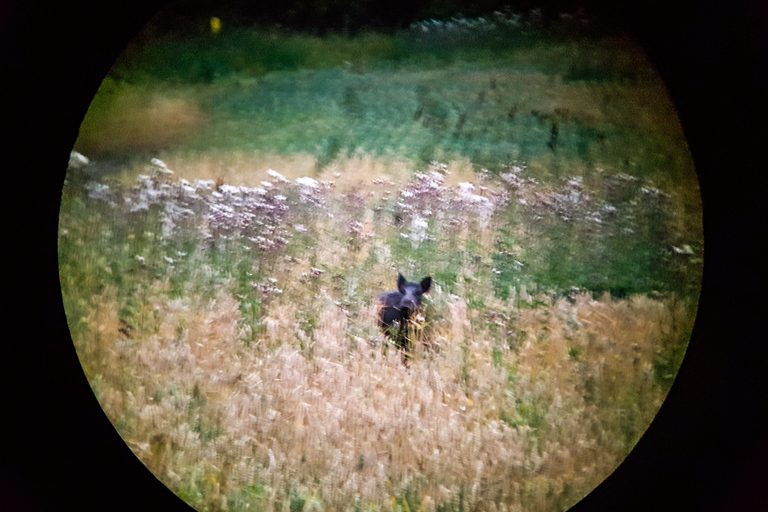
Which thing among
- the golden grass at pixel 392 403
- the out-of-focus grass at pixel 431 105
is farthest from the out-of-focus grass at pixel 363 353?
the out-of-focus grass at pixel 431 105

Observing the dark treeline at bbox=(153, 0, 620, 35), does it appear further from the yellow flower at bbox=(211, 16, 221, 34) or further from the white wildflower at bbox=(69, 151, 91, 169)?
the white wildflower at bbox=(69, 151, 91, 169)

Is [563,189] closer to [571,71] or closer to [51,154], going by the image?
[571,71]

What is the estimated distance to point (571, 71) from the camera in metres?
1.62

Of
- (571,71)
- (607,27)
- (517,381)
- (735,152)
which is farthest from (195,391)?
(735,152)

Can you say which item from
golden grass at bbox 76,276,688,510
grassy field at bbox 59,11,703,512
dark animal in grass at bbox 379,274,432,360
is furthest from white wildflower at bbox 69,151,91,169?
dark animal in grass at bbox 379,274,432,360

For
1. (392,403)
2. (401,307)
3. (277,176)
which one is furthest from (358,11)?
(392,403)

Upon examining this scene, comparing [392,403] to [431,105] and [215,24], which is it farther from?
[215,24]

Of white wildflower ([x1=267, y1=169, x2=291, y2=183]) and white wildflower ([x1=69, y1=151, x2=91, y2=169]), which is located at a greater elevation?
white wildflower ([x1=267, y1=169, x2=291, y2=183])

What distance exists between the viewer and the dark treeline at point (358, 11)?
1.63m

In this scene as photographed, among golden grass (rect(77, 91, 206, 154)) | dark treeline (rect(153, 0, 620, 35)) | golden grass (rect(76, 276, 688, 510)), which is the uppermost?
dark treeline (rect(153, 0, 620, 35))

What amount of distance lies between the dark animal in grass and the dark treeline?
907 mm

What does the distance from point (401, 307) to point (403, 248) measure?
0.21 m

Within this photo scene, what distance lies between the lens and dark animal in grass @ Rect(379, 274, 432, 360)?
5.26 ft

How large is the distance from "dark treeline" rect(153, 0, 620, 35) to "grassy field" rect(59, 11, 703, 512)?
0.05 m
